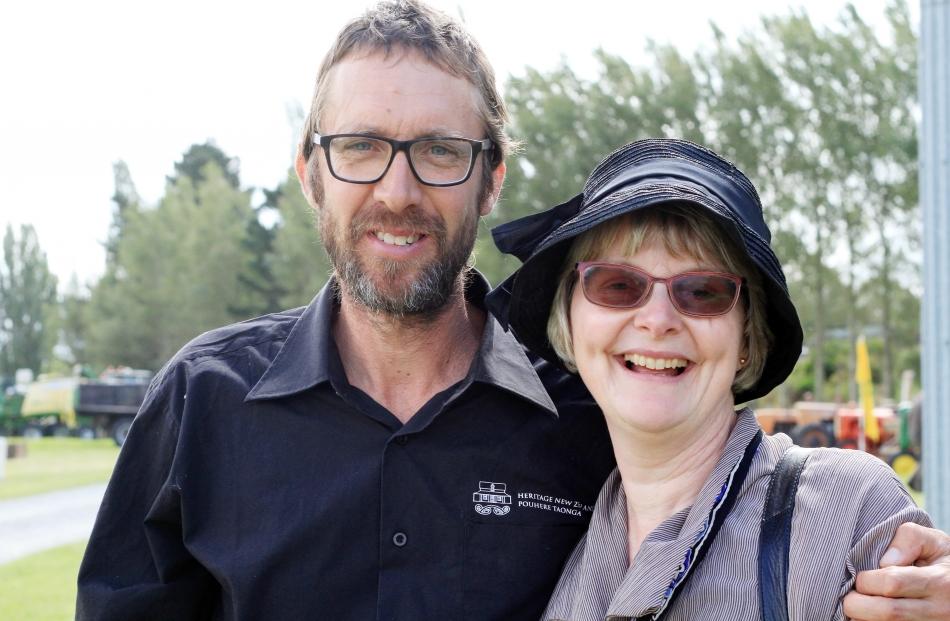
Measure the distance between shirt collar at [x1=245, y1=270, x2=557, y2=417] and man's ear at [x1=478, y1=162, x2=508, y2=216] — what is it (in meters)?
0.35

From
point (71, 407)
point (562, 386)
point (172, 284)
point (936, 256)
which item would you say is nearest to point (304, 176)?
point (562, 386)

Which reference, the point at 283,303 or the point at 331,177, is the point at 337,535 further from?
the point at 283,303

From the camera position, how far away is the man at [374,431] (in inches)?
102

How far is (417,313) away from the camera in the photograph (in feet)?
9.31

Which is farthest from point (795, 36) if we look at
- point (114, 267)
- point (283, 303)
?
point (114, 267)

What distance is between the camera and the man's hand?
1.90 meters

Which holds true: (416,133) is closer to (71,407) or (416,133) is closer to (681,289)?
(681,289)

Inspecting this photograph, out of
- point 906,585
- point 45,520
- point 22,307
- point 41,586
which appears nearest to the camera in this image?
point 906,585

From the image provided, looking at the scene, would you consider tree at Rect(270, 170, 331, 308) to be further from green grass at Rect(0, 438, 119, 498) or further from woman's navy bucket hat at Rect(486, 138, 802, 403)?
woman's navy bucket hat at Rect(486, 138, 802, 403)

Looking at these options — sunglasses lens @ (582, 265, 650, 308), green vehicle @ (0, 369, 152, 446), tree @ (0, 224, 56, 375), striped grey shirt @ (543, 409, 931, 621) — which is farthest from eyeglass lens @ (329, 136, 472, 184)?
tree @ (0, 224, 56, 375)

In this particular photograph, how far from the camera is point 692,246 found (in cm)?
225

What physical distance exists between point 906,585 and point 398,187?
5.10 feet

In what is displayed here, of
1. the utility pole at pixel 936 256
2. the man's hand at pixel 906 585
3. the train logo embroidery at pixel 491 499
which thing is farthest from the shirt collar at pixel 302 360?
the utility pole at pixel 936 256

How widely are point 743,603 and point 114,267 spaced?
57459 mm
